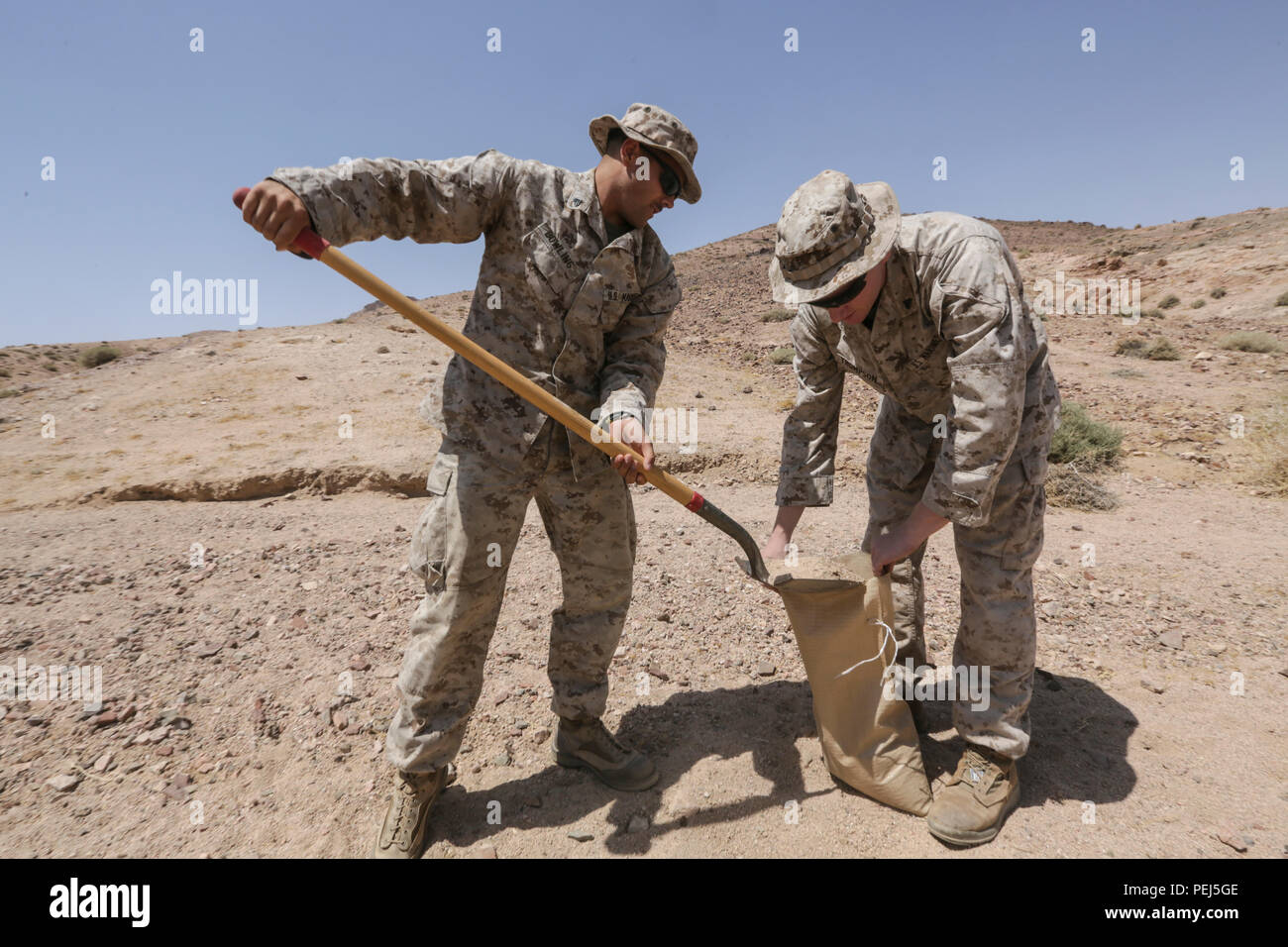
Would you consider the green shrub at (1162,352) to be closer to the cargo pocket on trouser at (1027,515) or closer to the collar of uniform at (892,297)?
the cargo pocket on trouser at (1027,515)

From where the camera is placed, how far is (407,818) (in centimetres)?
217

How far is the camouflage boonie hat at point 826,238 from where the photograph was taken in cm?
183

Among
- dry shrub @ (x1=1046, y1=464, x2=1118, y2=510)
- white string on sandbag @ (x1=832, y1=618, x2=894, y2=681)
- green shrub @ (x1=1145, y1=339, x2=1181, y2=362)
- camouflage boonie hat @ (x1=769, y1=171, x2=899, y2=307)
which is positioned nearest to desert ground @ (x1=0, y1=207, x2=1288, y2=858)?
dry shrub @ (x1=1046, y1=464, x2=1118, y2=510)

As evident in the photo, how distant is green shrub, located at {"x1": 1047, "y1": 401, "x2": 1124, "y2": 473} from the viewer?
6094 millimetres

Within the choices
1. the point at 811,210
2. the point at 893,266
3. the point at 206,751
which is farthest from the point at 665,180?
the point at 206,751

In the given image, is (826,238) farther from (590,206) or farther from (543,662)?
(543,662)

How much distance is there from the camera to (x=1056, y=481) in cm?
559

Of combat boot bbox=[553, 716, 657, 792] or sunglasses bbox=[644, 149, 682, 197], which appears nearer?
sunglasses bbox=[644, 149, 682, 197]

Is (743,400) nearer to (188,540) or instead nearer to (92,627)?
(188,540)

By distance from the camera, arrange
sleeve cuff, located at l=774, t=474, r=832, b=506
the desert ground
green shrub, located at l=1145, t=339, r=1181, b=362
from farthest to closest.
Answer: green shrub, located at l=1145, t=339, r=1181, b=362 → sleeve cuff, located at l=774, t=474, r=832, b=506 → the desert ground

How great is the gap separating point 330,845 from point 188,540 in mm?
3168

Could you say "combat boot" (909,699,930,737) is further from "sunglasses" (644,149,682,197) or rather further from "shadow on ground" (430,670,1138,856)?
"sunglasses" (644,149,682,197)

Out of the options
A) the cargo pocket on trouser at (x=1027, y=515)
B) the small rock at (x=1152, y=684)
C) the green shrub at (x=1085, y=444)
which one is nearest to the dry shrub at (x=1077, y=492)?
the green shrub at (x=1085, y=444)

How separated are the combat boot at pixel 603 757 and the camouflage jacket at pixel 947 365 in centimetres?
112
